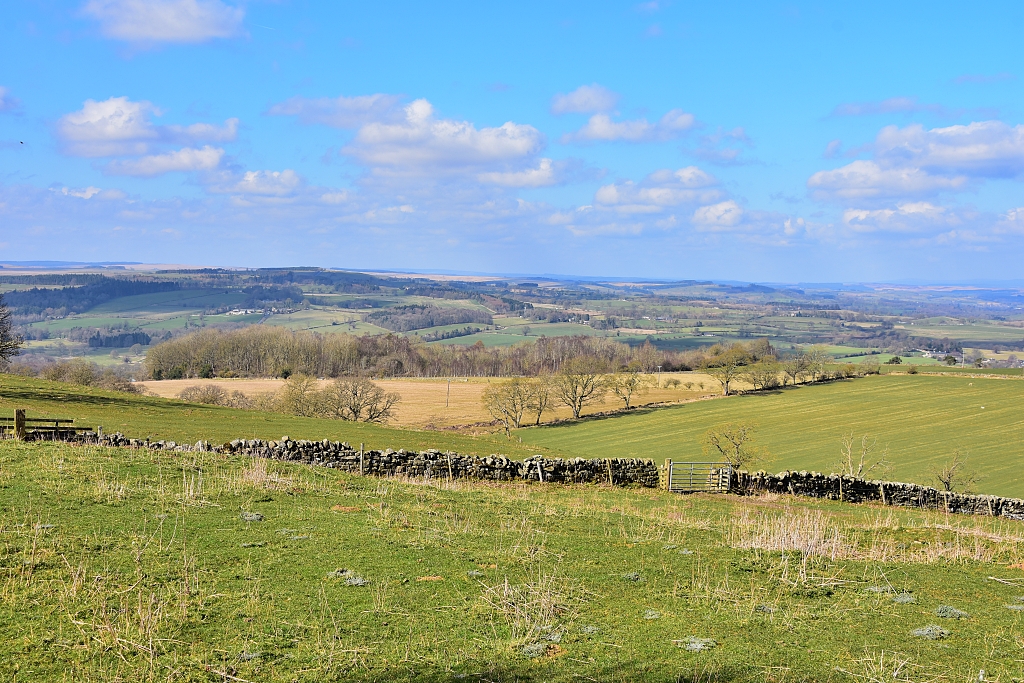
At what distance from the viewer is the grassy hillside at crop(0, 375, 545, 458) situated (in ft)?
A: 118

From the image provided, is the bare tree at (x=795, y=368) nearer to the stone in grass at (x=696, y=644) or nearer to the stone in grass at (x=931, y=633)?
the stone in grass at (x=931, y=633)

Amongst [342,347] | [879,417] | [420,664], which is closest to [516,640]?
[420,664]

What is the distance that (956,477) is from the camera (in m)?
53.0

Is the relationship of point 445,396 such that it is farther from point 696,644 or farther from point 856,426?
point 696,644

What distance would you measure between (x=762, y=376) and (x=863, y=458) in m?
49.2

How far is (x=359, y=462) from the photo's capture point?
30.3 meters

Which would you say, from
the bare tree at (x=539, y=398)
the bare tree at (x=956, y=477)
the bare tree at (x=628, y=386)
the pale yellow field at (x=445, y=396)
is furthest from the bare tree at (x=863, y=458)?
the pale yellow field at (x=445, y=396)

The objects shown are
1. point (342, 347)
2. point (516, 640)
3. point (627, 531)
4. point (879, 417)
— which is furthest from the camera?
point (342, 347)

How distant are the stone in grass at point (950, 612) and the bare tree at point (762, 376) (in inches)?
3929

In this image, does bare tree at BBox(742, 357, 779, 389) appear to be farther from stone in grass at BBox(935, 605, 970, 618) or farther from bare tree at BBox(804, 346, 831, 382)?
stone in grass at BBox(935, 605, 970, 618)

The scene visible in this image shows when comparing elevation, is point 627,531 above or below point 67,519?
below

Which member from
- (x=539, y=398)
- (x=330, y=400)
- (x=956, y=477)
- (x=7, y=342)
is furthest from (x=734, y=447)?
(x=7, y=342)

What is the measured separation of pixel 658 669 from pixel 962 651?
4.72 metres

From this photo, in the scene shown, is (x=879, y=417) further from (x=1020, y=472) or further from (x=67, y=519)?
(x=67, y=519)
